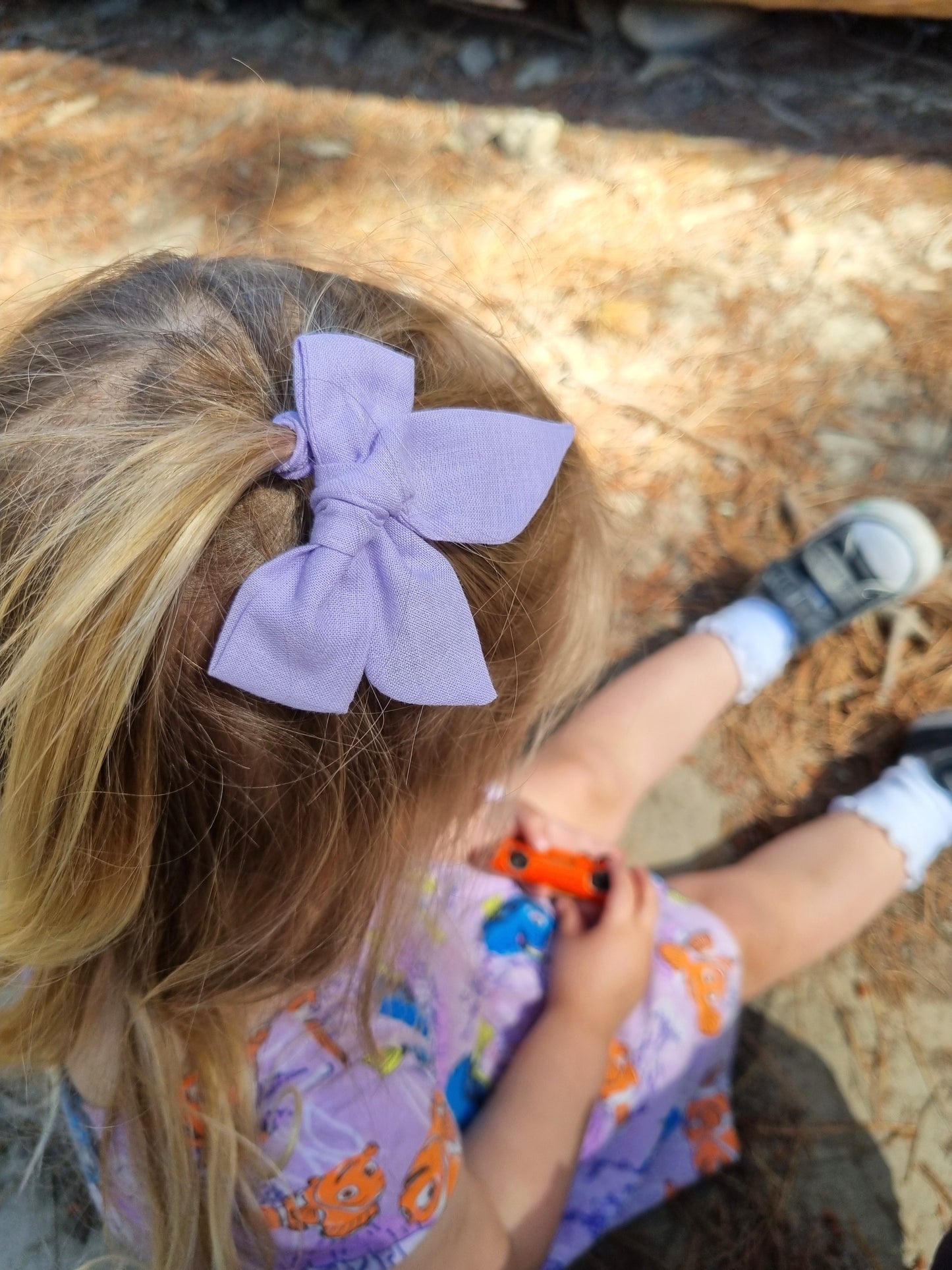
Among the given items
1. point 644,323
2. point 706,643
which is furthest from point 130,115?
point 706,643

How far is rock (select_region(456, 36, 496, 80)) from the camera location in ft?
8.24

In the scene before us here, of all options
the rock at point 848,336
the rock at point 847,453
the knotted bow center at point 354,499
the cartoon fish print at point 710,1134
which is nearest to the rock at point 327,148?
the rock at point 848,336

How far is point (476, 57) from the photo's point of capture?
8.33 ft

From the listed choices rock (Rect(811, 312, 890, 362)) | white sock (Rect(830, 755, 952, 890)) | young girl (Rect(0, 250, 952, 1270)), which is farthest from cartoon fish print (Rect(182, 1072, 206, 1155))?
rock (Rect(811, 312, 890, 362))

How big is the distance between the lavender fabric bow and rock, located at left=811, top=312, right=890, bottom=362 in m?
1.52

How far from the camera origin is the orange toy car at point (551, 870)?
117 centimetres

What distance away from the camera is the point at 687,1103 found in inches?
49.1

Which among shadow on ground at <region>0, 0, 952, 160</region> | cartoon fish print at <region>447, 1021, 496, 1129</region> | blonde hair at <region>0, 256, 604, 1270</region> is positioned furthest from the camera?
shadow on ground at <region>0, 0, 952, 160</region>

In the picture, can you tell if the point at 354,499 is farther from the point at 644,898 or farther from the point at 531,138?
the point at 531,138

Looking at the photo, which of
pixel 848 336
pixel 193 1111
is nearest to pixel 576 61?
pixel 848 336

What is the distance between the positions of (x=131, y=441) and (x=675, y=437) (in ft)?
4.85

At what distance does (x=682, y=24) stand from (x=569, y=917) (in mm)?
2396

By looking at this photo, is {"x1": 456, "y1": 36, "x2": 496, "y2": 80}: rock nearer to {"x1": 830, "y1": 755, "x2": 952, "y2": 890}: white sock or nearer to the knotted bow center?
{"x1": 830, "y1": 755, "x2": 952, "y2": 890}: white sock

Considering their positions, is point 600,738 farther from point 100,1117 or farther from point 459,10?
point 459,10
